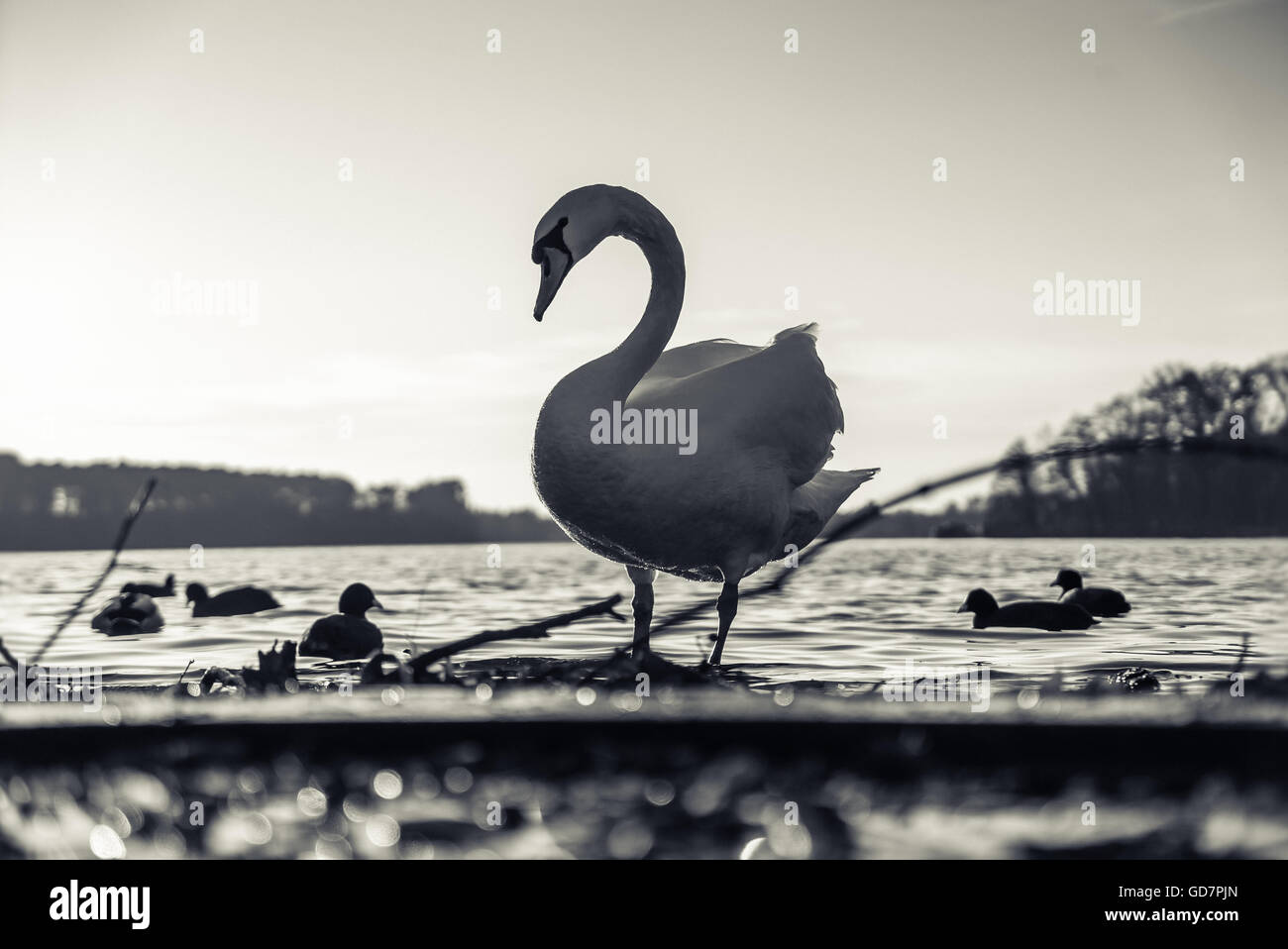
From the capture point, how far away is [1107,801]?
2.20 m

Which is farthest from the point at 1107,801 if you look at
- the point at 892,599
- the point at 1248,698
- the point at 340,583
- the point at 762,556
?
the point at 340,583

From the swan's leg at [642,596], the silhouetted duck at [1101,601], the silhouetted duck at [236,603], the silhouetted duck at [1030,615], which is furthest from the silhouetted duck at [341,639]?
the silhouetted duck at [1101,601]

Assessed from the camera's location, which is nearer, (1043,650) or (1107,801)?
(1107,801)

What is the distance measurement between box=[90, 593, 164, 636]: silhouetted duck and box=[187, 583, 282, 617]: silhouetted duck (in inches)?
45.0

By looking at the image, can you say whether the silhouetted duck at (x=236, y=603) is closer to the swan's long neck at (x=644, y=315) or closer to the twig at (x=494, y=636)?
the swan's long neck at (x=644, y=315)

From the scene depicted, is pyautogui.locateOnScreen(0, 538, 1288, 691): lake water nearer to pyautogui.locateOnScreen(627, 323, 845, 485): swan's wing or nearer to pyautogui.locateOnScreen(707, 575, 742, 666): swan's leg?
pyautogui.locateOnScreen(707, 575, 742, 666): swan's leg

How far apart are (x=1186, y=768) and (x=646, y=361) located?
3927mm

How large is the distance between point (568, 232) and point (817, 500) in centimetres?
229

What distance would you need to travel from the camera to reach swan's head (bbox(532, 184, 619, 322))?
5281 millimetres

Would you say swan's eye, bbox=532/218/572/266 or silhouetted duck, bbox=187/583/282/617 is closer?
swan's eye, bbox=532/218/572/266

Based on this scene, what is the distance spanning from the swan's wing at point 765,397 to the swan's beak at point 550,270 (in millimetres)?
660

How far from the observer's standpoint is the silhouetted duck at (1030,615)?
10070 millimetres

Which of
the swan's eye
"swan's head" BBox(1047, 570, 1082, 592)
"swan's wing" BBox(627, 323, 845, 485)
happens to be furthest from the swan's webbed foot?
"swan's head" BBox(1047, 570, 1082, 592)
